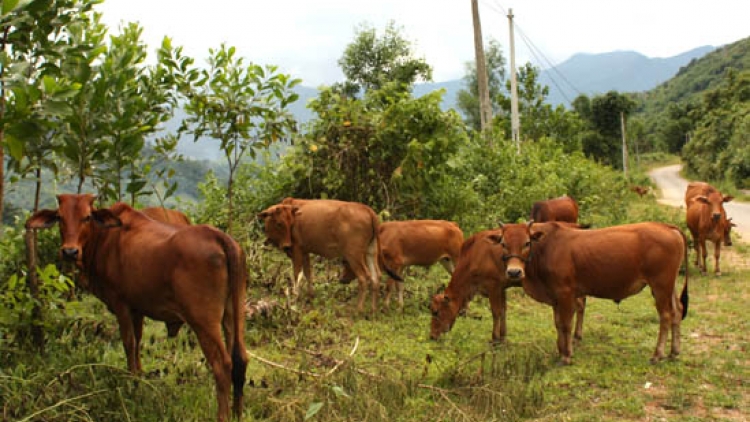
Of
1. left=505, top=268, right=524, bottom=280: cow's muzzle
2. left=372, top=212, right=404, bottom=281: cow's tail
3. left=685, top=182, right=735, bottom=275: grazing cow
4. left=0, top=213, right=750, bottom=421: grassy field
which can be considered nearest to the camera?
left=0, top=213, right=750, bottom=421: grassy field

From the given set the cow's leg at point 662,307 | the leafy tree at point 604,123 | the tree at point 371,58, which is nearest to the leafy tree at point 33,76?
the cow's leg at point 662,307

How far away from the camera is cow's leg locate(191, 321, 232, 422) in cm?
514

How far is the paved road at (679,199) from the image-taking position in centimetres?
2059

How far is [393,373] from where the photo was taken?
656cm

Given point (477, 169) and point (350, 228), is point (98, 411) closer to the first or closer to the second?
point (350, 228)

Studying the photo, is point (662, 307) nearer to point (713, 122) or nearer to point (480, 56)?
point (480, 56)

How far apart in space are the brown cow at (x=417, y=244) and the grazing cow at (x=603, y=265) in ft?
8.92

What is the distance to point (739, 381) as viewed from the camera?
6629 millimetres

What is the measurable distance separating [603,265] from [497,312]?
1.53 m

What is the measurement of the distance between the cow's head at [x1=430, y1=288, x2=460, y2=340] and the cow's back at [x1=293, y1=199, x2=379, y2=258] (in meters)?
2.11

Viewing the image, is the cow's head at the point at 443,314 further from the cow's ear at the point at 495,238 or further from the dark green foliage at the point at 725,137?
the dark green foliage at the point at 725,137

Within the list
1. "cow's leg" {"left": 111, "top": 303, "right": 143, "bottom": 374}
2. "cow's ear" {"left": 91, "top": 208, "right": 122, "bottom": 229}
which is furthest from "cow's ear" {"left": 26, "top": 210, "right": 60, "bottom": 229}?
"cow's leg" {"left": 111, "top": 303, "right": 143, "bottom": 374}

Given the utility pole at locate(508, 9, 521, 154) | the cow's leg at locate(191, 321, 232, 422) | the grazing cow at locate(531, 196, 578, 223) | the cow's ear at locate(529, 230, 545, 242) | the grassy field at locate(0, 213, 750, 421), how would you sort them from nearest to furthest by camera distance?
the cow's leg at locate(191, 321, 232, 422) < the grassy field at locate(0, 213, 750, 421) < the cow's ear at locate(529, 230, 545, 242) < the grazing cow at locate(531, 196, 578, 223) < the utility pole at locate(508, 9, 521, 154)

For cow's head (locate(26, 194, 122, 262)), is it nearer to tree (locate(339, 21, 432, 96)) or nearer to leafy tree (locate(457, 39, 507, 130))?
tree (locate(339, 21, 432, 96))
